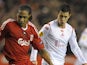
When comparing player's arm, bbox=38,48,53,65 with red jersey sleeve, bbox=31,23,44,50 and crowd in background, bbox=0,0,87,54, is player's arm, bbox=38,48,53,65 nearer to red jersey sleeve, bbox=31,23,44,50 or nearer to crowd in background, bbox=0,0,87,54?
red jersey sleeve, bbox=31,23,44,50

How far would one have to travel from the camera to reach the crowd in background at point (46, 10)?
1537 cm

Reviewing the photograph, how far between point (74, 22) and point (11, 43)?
28.1 ft

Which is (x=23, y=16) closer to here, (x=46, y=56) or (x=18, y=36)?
(x=18, y=36)

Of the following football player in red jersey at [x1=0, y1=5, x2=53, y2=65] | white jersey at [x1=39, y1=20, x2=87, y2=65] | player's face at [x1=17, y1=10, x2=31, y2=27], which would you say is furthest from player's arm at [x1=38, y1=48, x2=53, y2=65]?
A: white jersey at [x1=39, y1=20, x2=87, y2=65]

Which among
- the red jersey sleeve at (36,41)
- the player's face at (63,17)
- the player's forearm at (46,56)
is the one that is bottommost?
the player's forearm at (46,56)

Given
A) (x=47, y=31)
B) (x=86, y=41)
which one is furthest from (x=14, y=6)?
(x=47, y=31)

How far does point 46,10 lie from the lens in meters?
15.8

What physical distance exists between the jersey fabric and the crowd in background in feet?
23.7

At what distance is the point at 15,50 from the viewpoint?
25.1 ft

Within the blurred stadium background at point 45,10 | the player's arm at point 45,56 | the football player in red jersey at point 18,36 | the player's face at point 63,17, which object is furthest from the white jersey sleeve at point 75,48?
the blurred stadium background at point 45,10

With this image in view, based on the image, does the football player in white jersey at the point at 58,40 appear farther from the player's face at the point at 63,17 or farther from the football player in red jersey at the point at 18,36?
the football player in red jersey at the point at 18,36

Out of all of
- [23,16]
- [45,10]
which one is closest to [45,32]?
[23,16]

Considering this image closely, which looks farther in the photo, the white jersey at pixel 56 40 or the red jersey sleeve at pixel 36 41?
the white jersey at pixel 56 40

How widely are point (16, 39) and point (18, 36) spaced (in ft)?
0.20
